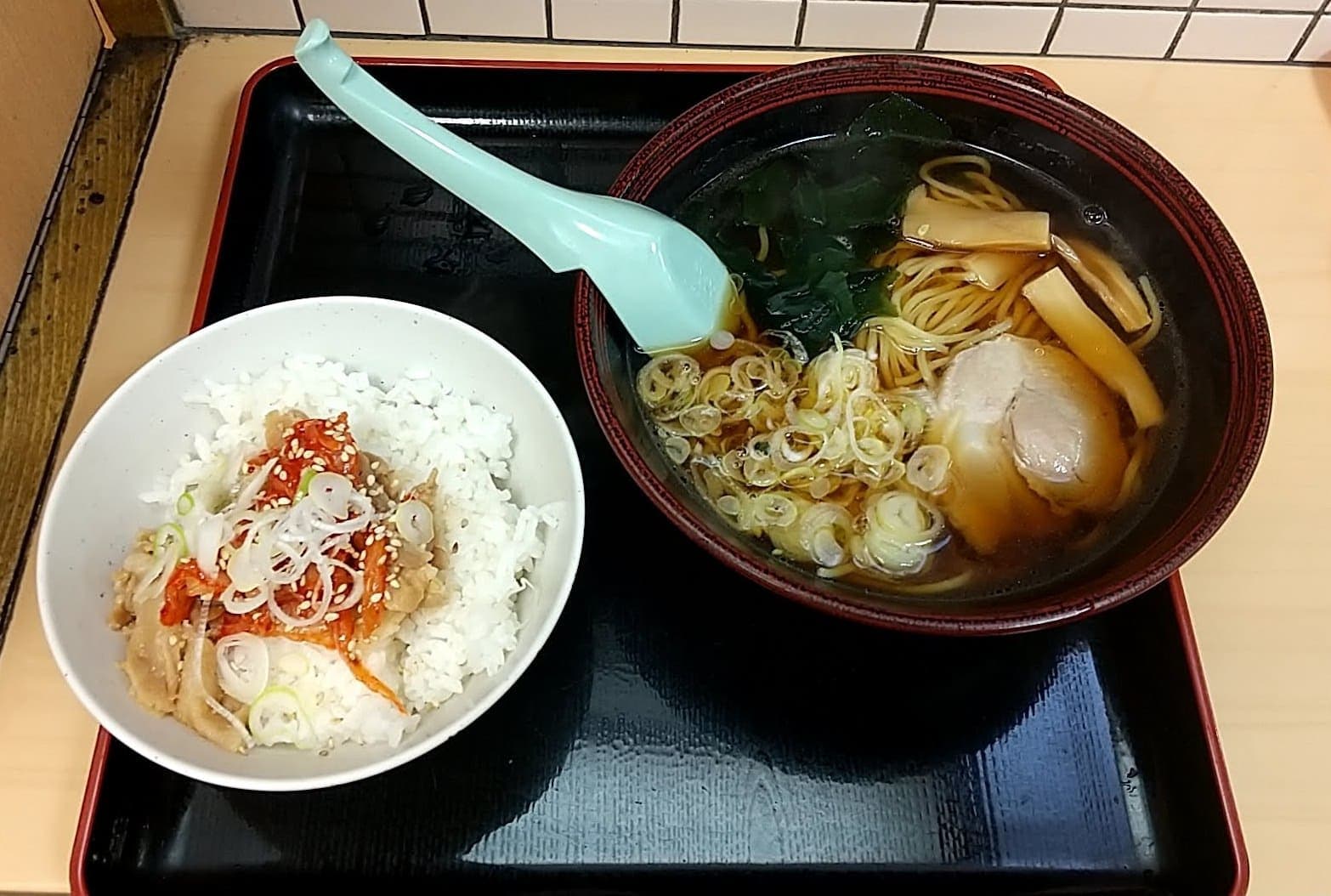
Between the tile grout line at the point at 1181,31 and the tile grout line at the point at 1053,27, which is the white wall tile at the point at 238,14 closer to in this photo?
the tile grout line at the point at 1053,27

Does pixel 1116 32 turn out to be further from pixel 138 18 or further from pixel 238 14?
pixel 138 18

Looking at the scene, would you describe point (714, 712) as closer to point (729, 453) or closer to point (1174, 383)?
point (729, 453)

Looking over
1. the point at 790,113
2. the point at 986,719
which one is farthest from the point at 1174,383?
the point at 790,113

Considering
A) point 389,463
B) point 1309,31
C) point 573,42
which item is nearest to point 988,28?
point 1309,31

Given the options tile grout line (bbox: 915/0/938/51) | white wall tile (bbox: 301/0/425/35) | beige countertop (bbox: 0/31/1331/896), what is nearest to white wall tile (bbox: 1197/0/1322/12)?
beige countertop (bbox: 0/31/1331/896)

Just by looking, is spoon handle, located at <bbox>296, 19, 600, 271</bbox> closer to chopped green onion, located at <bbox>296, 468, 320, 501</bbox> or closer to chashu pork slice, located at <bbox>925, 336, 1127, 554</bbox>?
chopped green onion, located at <bbox>296, 468, 320, 501</bbox>

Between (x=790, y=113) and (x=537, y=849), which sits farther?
(x=790, y=113)

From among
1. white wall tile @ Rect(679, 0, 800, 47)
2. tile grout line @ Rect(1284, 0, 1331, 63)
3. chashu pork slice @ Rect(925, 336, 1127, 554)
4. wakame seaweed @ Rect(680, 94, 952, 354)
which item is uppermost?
tile grout line @ Rect(1284, 0, 1331, 63)
